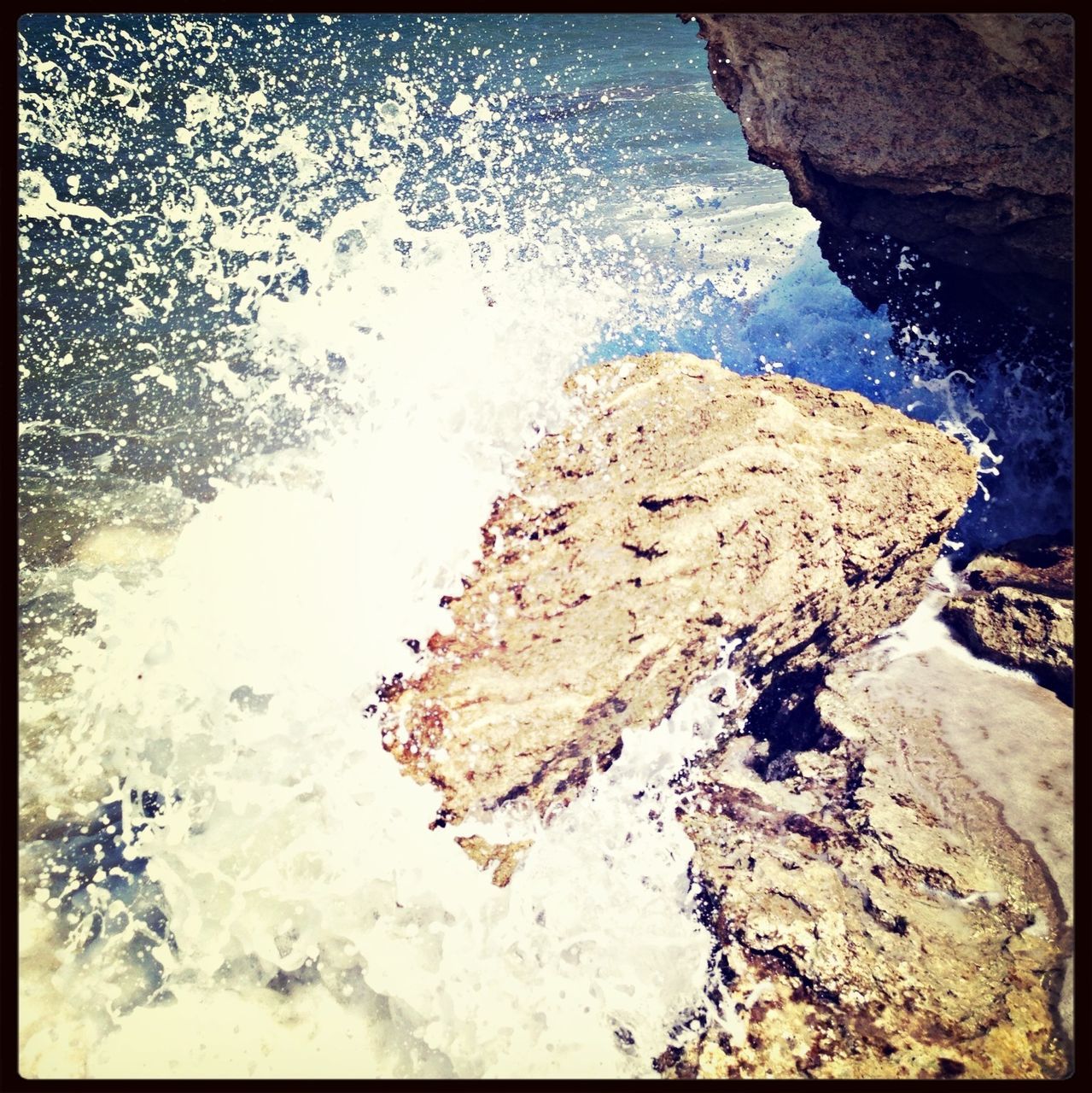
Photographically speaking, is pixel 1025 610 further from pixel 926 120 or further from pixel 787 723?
pixel 926 120

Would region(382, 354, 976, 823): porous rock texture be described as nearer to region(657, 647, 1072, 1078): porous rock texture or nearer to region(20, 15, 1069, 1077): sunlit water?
region(20, 15, 1069, 1077): sunlit water

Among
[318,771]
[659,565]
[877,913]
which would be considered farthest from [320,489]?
[877,913]

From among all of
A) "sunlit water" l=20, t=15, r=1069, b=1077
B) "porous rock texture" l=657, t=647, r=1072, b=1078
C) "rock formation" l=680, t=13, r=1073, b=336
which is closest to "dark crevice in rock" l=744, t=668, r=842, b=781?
"porous rock texture" l=657, t=647, r=1072, b=1078

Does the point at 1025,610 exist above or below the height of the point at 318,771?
above

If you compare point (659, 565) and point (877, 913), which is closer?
point (877, 913)

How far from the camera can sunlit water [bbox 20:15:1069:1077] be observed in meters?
2.02

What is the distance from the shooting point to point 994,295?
115 inches

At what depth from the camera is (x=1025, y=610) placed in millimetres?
2559

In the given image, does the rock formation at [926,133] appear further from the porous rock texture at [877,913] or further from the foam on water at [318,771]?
the porous rock texture at [877,913]

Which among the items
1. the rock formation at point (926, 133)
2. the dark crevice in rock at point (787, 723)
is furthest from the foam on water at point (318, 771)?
the rock formation at point (926, 133)

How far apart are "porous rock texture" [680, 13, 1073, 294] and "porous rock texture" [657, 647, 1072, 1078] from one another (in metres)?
1.81

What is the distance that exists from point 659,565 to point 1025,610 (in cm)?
150
